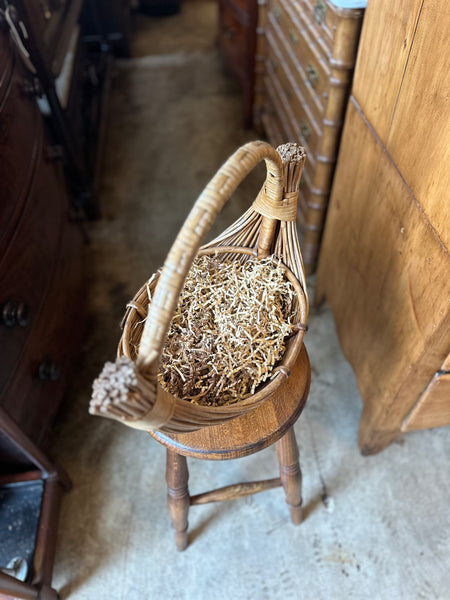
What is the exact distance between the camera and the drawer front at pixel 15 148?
0.95 meters

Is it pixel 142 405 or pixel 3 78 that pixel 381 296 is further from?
pixel 3 78

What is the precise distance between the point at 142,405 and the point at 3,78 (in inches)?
33.4

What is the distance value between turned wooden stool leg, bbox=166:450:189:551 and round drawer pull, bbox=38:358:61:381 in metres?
0.39

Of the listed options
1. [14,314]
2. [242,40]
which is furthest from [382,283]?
[242,40]

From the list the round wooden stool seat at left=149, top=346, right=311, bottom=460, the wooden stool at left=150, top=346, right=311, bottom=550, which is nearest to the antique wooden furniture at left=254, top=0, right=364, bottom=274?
the wooden stool at left=150, top=346, right=311, bottom=550

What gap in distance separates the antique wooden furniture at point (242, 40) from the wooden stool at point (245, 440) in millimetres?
1518

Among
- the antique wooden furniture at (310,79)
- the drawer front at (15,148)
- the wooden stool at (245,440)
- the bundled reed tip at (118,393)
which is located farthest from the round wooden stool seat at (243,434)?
the antique wooden furniture at (310,79)

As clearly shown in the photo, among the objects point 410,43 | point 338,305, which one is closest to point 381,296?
point 338,305

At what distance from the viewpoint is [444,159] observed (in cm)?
72

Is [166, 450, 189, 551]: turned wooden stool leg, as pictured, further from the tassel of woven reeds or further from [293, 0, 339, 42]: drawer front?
[293, 0, 339, 42]: drawer front

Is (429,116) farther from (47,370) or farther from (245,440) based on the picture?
(47,370)

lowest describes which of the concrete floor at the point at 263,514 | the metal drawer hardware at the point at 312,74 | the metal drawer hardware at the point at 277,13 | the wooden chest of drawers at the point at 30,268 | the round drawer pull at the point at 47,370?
the concrete floor at the point at 263,514

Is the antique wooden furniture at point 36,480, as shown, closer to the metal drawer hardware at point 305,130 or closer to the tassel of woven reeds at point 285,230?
the tassel of woven reeds at point 285,230

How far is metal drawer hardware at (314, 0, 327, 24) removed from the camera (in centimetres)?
112
